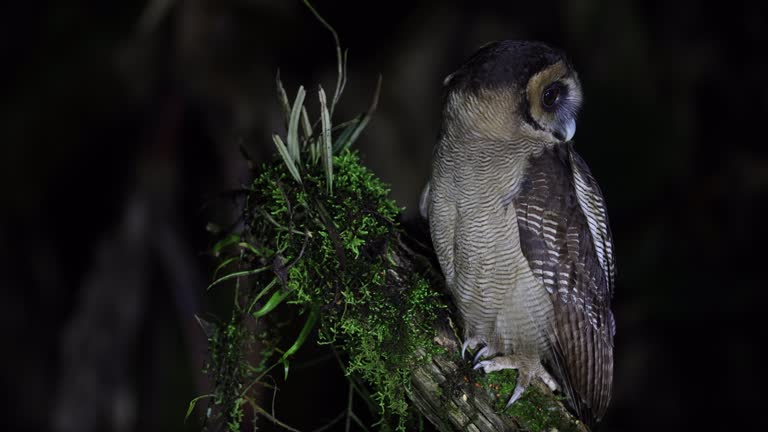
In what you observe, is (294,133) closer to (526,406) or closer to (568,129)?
(568,129)

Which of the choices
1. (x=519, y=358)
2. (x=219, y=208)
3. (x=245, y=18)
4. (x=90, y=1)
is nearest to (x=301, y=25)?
(x=245, y=18)

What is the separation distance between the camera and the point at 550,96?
5.64 feet

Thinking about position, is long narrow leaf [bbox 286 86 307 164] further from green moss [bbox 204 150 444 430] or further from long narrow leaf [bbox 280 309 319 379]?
long narrow leaf [bbox 280 309 319 379]

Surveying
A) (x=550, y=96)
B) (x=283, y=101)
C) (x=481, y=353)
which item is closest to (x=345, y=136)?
(x=283, y=101)

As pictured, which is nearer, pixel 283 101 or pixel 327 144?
pixel 327 144

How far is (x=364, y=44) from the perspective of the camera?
492cm

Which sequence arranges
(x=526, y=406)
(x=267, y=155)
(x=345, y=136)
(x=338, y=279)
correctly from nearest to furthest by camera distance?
(x=338, y=279) → (x=526, y=406) → (x=345, y=136) → (x=267, y=155)

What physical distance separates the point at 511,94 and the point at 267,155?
2296mm

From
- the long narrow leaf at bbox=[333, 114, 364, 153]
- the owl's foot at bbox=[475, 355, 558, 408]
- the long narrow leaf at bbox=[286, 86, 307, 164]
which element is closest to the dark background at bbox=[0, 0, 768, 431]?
the long narrow leaf at bbox=[333, 114, 364, 153]

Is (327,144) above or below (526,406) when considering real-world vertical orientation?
above

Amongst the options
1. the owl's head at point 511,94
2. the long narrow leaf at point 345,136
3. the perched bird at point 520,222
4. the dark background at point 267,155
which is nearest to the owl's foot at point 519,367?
the perched bird at point 520,222

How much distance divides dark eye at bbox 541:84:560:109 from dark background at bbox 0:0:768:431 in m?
1.91

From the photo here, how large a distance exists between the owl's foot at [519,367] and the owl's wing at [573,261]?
8 cm

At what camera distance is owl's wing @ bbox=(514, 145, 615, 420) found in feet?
5.58
